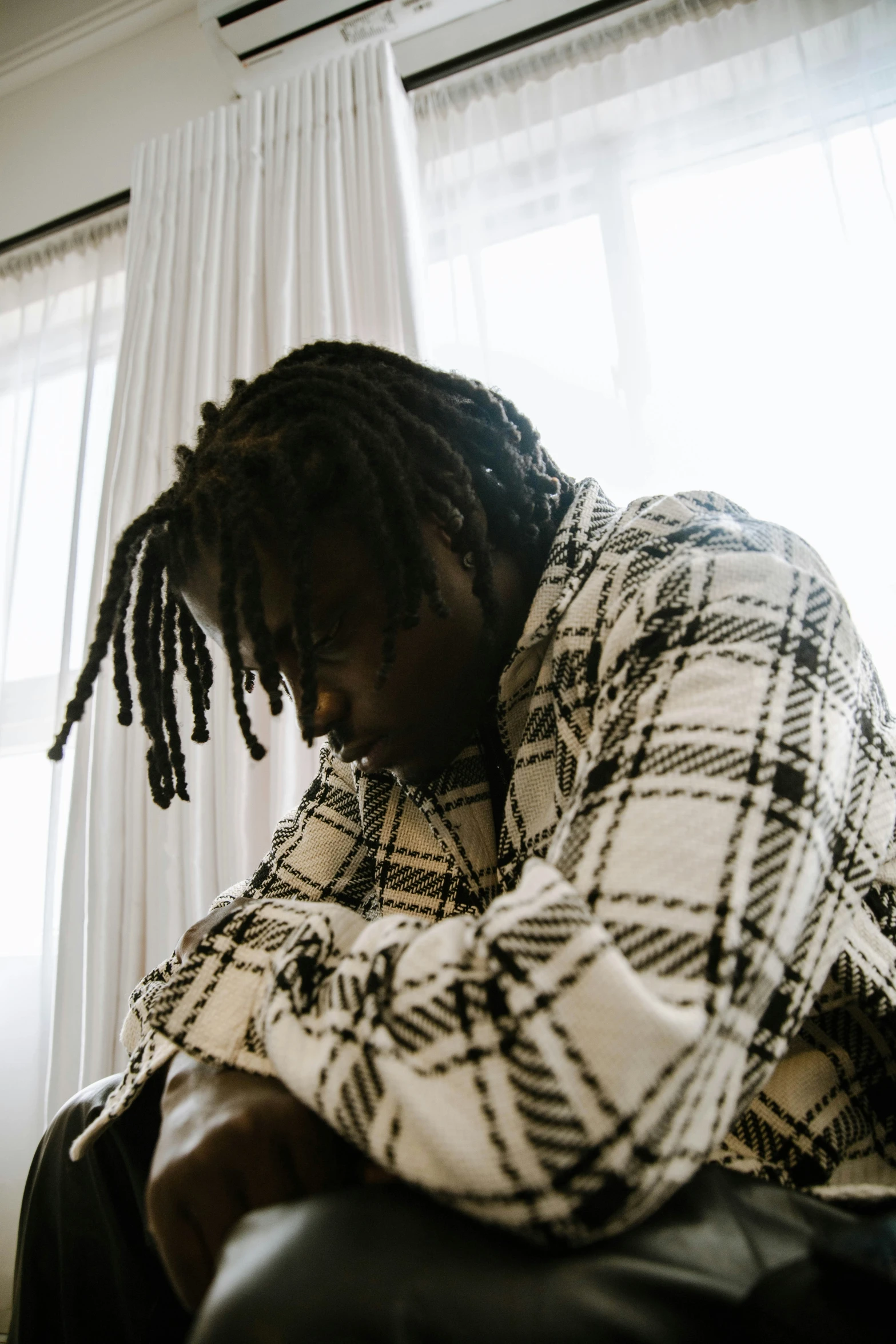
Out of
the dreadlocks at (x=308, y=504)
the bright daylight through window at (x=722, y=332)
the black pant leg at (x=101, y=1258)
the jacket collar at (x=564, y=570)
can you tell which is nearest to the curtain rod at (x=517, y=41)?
the bright daylight through window at (x=722, y=332)

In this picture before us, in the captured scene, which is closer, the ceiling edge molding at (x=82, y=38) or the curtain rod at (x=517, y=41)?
the curtain rod at (x=517, y=41)

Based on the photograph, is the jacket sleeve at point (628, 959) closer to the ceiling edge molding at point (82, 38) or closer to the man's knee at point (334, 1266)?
the man's knee at point (334, 1266)

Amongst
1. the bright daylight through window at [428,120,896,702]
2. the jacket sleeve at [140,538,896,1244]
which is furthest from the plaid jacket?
the bright daylight through window at [428,120,896,702]

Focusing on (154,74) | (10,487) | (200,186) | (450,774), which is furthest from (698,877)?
(154,74)

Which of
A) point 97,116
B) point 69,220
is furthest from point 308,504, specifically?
point 97,116

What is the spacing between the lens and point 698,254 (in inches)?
56.9

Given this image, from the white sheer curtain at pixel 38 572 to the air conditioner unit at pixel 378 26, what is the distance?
0.52 m

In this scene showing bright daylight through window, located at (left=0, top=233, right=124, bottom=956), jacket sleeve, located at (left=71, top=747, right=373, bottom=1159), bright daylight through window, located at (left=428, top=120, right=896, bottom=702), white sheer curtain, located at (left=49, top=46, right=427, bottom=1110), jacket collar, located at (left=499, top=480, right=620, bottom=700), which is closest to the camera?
jacket collar, located at (left=499, top=480, right=620, bottom=700)

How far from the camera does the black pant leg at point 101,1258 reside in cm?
67

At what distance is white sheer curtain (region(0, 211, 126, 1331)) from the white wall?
0.50ft

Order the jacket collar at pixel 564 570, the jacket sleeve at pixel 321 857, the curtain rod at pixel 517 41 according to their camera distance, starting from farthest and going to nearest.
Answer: the curtain rod at pixel 517 41
the jacket sleeve at pixel 321 857
the jacket collar at pixel 564 570

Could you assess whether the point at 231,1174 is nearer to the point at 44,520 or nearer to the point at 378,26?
the point at 44,520

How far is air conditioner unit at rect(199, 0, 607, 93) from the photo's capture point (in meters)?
1.58

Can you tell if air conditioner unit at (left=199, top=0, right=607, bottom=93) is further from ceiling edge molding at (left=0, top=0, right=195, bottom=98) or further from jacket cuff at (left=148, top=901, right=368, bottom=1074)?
jacket cuff at (left=148, top=901, right=368, bottom=1074)
